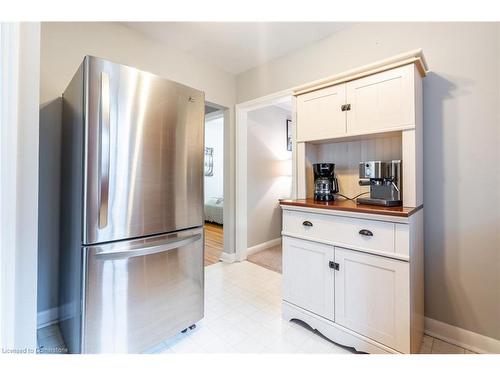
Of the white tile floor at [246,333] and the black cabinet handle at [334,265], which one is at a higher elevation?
the black cabinet handle at [334,265]

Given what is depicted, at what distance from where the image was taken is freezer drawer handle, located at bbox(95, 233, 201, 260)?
1.15 meters

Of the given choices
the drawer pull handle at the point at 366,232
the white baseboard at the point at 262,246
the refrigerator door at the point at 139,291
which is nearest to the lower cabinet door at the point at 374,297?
the drawer pull handle at the point at 366,232

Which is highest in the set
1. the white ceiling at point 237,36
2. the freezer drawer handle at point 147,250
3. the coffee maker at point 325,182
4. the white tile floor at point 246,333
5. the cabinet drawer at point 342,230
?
the white ceiling at point 237,36

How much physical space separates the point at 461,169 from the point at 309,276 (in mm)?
1209

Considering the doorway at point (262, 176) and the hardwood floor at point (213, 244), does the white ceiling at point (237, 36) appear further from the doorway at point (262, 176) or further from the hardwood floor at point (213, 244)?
the hardwood floor at point (213, 244)

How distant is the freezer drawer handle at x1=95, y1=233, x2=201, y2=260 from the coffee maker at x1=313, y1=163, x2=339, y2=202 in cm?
99

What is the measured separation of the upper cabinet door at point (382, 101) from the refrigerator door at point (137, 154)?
3.58 ft

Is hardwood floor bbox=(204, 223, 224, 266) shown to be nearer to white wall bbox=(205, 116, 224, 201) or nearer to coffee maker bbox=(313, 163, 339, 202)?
white wall bbox=(205, 116, 224, 201)

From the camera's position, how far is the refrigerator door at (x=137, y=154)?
1.11 m

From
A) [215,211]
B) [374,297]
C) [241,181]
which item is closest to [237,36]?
[241,181]

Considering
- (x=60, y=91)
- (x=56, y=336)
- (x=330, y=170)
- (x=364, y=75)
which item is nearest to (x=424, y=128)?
(x=364, y=75)

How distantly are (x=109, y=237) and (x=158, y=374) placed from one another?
745 millimetres

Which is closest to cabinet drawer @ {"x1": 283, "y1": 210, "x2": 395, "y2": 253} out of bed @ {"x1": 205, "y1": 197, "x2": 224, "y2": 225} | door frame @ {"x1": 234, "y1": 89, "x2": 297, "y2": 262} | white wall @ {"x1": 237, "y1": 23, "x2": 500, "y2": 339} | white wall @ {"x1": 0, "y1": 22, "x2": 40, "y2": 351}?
white wall @ {"x1": 237, "y1": 23, "x2": 500, "y2": 339}

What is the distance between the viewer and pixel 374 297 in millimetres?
1296
